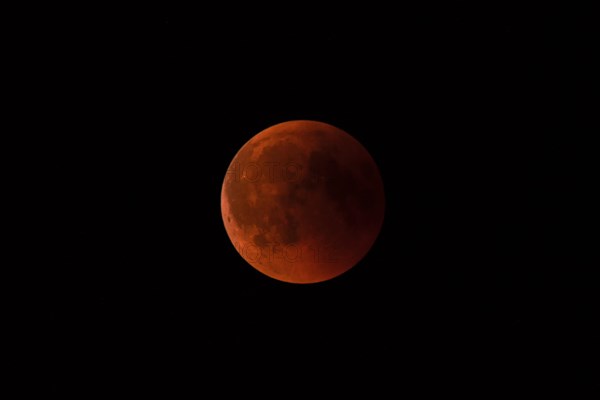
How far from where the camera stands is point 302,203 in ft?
15.6

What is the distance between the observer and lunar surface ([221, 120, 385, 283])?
4801mm

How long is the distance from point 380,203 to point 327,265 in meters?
1.09

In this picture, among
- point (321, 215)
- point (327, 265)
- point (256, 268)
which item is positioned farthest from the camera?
point (256, 268)

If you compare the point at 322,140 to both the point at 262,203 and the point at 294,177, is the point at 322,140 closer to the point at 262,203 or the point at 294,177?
the point at 294,177

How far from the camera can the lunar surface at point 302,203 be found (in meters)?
4.80

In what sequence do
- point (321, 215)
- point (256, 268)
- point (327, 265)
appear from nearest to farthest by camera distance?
point (321, 215) < point (327, 265) < point (256, 268)

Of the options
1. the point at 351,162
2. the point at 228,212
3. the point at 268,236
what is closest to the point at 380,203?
the point at 351,162

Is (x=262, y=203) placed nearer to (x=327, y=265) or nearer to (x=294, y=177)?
(x=294, y=177)

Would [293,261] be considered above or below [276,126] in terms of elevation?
below

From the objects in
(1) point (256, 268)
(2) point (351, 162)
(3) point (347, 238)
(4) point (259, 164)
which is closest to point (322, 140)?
(2) point (351, 162)

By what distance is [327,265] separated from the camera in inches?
201

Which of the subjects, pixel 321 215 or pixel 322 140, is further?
pixel 322 140

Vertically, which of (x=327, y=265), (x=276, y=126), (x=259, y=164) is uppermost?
(x=276, y=126)

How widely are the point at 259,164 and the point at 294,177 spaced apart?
51 centimetres
